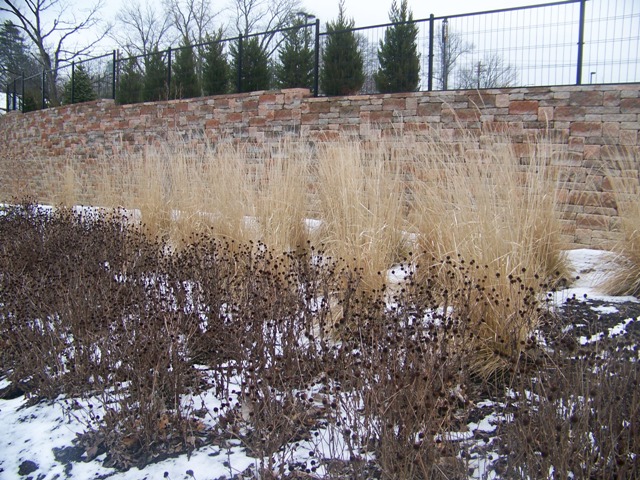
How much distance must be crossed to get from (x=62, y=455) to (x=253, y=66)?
37.0ft

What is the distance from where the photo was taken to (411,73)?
417 inches

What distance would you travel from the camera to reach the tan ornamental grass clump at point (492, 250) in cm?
302

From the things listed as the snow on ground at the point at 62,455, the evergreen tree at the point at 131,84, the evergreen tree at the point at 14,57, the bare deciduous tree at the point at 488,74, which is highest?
the evergreen tree at the point at 14,57

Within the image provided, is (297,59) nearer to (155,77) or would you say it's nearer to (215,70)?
(215,70)

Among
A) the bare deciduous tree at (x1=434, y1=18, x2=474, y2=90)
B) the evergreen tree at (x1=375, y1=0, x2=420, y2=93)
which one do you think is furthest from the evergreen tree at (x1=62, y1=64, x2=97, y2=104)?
the bare deciduous tree at (x1=434, y1=18, x2=474, y2=90)

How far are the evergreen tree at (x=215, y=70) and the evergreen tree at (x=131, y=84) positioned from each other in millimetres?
3111

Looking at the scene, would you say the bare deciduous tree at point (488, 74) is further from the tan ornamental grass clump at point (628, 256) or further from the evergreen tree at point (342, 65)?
the tan ornamental grass clump at point (628, 256)

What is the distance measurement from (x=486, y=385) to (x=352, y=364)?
804 mm

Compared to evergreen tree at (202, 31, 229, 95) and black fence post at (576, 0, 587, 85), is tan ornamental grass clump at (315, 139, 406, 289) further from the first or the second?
evergreen tree at (202, 31, 229, 95)

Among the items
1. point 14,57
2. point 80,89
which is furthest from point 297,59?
point 14,57

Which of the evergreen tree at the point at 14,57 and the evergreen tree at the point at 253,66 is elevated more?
the evergreen tree at the point at 14,57

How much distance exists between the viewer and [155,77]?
49.8 feet

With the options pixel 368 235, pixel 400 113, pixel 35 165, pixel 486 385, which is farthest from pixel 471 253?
pixel 35 165

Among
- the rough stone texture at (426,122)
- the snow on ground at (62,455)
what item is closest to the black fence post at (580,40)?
the rough stone texture at (426,122)
